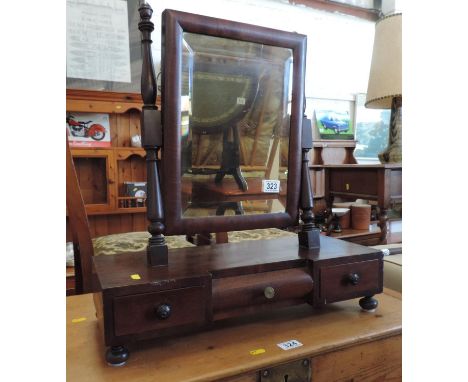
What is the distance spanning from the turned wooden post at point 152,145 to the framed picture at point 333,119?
247 cm

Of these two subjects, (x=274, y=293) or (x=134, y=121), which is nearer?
(x=274, y=293)

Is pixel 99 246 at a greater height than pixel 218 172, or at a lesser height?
lesser

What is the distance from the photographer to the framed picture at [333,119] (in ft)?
9.99

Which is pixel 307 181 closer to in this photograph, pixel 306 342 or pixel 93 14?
pixel 306 342

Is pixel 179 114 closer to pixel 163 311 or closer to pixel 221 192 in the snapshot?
pixel 221 192

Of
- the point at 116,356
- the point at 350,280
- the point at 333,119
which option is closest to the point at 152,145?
the point at 116,356

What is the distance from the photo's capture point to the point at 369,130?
132 inches

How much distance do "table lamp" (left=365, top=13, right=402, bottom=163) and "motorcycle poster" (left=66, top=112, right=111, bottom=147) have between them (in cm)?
164

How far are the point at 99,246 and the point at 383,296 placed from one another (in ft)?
3.37

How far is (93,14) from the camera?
7.66ft

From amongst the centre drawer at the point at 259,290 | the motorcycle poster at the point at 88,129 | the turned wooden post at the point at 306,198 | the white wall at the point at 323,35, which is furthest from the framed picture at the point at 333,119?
the centre drawer at the point at 259,290
